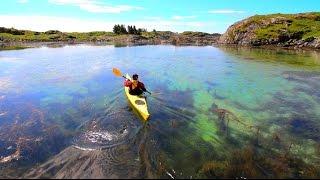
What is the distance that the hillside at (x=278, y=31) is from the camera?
7919cm

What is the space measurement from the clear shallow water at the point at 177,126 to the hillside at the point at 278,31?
52193mm

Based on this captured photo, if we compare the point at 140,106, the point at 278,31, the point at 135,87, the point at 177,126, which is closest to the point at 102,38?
the point at 278,31

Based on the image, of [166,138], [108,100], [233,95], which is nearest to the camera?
[166,138]

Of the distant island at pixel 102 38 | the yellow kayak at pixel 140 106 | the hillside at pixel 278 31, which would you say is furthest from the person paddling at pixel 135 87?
the distant island at pixel 102 38

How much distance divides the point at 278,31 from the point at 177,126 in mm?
78800

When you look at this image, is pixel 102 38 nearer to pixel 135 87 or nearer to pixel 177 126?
pixel 135 87

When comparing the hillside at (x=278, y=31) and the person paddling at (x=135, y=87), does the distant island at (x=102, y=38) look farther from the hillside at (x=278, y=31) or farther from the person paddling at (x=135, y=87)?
the person paddling at (x=135, y=87)

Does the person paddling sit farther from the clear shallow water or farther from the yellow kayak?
the clear shallow water

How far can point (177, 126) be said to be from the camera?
676 inches

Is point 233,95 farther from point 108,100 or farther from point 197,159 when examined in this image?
point 197,159

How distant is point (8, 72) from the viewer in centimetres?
3831

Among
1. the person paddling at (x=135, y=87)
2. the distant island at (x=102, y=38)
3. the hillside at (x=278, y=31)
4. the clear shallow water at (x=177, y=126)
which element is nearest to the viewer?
the clear shallow water at (x=177, y=126)

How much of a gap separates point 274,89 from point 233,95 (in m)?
4.96

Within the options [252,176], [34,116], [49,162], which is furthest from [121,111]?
[252,176]
